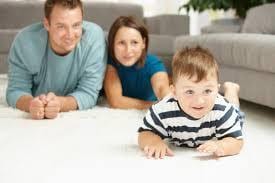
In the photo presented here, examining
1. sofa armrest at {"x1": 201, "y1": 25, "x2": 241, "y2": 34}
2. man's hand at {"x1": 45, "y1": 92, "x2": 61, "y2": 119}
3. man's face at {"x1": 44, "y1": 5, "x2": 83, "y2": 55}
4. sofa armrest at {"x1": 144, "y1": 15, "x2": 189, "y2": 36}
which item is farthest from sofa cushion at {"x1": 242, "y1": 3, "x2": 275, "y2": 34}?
man's hand at {"x1": 45, "y1": 92, "x2": 61, "y2": 119}

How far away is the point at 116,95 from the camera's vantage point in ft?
6.61

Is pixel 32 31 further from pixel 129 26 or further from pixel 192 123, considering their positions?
pixel 192 123

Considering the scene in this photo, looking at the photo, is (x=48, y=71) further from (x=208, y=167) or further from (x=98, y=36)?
(x=208, y=167)

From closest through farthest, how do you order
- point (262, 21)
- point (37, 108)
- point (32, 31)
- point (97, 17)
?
point (37, 108) < point (32, 31) < point (262, 21) < point (97, 17)

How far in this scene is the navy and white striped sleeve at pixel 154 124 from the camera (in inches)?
53.6

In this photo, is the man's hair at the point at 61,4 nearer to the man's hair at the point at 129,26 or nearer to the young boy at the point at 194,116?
the man's hair at the point at 129,26

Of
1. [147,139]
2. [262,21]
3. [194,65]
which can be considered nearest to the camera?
[194,65]

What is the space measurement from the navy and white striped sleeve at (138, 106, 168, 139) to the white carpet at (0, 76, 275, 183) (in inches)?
2.6

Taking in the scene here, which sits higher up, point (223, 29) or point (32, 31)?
point (32, 31)

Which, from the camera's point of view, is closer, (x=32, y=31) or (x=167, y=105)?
(x=167, y=105)

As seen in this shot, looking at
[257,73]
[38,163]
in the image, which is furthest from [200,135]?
[257,73]

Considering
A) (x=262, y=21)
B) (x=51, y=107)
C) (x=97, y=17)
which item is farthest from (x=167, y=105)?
(x=97, y=17)

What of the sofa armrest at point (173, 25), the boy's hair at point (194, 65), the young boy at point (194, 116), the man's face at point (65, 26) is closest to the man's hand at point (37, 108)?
the man's face at point (65, 26)

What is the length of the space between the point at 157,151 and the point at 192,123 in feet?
0.40
